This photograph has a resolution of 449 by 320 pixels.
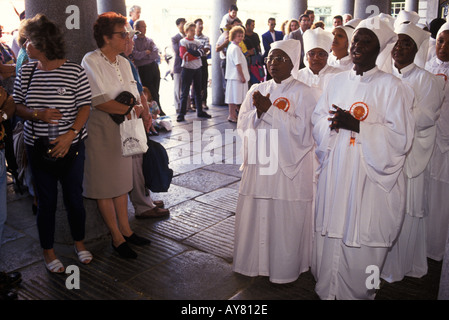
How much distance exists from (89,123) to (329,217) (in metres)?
2.15

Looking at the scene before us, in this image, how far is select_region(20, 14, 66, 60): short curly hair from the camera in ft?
10.5

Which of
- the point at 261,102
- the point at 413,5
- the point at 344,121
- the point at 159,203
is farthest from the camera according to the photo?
the point at 413,5

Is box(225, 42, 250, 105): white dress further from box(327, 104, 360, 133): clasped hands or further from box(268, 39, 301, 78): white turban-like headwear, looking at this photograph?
box(327, 104, 360, 133): clasped hands

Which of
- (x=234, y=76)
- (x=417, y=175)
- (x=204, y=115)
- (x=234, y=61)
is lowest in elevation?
(x=204, y=115)

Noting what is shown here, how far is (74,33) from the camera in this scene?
391 cm

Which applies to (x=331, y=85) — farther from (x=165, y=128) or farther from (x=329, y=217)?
(x=165, y=128)

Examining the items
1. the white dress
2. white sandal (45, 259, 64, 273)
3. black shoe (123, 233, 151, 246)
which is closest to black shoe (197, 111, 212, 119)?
the white dress

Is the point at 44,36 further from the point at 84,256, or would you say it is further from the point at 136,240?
the point at 136,240

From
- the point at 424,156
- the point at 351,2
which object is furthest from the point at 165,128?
the point at 351,2

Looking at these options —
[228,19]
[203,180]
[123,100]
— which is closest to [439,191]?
[123,100]

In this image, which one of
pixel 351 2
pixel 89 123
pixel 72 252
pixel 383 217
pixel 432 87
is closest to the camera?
pixel 383 217

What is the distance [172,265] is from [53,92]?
175 cm

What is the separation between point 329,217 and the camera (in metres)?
3.12

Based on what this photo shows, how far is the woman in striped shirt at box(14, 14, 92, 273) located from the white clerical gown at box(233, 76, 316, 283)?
1.36 metres
